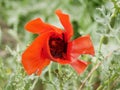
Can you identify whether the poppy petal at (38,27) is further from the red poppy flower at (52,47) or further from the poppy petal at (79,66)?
the poppy petal at (79,66)

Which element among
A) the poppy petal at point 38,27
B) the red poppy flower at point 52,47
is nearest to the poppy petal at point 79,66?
the red poppy flower at point 52,47

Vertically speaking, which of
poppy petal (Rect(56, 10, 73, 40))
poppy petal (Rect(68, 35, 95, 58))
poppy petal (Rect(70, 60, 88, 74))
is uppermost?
poppy petal (Rect(56, 10, 73, 40))

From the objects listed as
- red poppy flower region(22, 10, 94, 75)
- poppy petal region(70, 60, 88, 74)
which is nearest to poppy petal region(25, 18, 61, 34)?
red poppy flower region(22, 10, 94, 75)

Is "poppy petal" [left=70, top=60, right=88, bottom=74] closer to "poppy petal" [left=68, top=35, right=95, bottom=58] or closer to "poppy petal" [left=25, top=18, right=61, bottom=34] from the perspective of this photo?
"poppy petal" [left=68, top=35, right=95, bottom=58]

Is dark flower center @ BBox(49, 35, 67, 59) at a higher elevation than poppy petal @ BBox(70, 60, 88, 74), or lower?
higher

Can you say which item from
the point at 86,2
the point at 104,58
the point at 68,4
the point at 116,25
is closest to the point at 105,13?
the point at 116,25

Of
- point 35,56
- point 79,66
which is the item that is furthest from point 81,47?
point 35,56

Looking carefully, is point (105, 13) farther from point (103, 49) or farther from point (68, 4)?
point (68, 4)
